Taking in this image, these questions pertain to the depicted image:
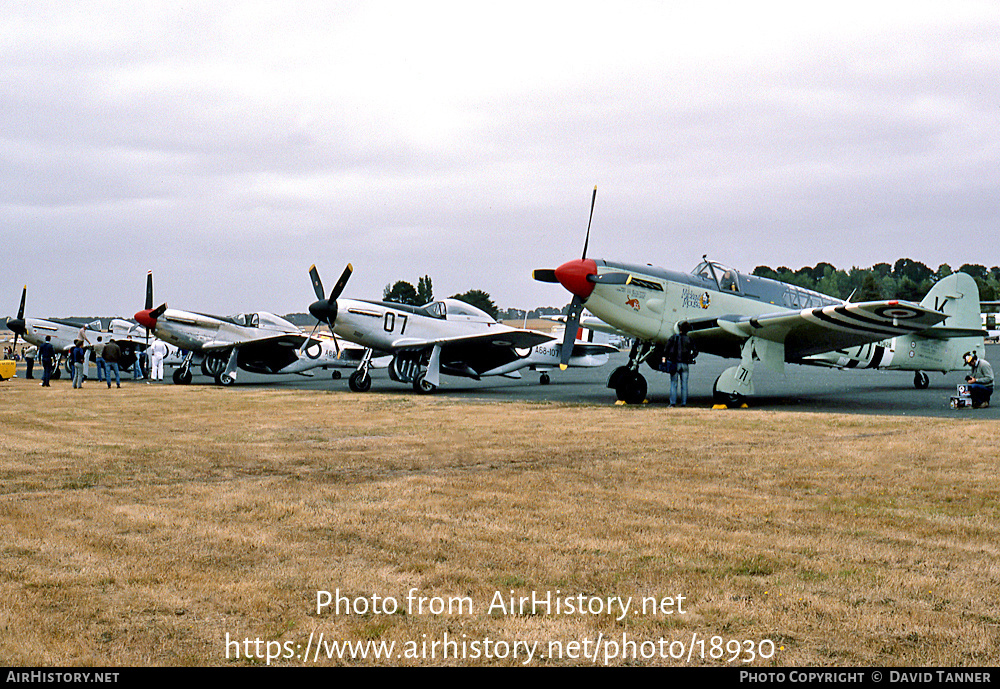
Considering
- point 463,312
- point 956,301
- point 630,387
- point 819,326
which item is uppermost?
point 956,301

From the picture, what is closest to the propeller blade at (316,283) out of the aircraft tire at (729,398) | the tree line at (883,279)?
the aircraft tire at (729,398)

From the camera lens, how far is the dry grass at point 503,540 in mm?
3750

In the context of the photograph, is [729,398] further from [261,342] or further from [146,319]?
[146,319]

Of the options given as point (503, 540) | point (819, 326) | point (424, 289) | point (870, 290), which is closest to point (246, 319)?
point (819, 326)

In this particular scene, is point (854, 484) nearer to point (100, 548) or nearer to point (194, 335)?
point (100, 548)

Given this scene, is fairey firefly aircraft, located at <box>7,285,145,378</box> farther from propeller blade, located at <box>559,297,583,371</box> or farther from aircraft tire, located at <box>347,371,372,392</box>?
propeller blade, located at <box>559,297,583,371</box>

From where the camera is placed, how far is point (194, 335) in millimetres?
28094

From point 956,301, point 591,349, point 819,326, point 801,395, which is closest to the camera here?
point 819,326

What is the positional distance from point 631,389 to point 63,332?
27.1 metres

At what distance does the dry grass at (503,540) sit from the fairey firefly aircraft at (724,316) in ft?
16.0

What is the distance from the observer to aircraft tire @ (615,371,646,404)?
1717 cm

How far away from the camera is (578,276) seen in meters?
16.1

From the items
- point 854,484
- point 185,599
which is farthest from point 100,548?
point 854,484

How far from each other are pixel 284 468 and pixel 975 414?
1100cm
